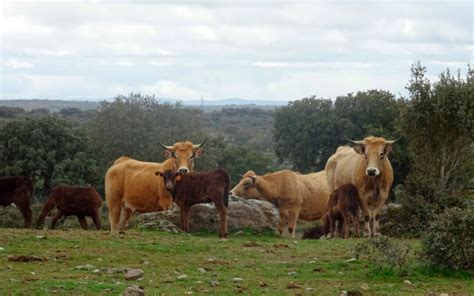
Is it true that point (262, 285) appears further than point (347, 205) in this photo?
No

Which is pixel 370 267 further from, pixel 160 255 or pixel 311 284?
pixel 160 255

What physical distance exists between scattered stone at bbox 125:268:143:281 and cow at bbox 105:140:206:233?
9303 mm

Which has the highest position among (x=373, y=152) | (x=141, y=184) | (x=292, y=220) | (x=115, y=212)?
(x=373, y=152)

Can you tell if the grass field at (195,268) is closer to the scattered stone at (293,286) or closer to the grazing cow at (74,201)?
the scattered stone at (293,286)

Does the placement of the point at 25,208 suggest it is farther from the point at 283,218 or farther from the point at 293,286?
the point at 293,286

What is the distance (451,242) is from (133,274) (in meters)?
5.18

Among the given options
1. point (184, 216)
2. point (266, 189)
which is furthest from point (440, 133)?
point (184, 216)

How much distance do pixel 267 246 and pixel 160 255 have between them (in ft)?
9.21

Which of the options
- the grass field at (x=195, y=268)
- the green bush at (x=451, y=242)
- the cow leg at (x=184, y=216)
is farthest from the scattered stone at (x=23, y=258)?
the cow leg at (x=184, y=216)

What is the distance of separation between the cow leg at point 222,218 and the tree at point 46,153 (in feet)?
93.8

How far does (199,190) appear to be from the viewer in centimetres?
2108

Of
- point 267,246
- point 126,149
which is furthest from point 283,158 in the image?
point 267,246

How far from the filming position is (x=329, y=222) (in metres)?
23.6

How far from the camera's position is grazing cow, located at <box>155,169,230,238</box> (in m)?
20.8
